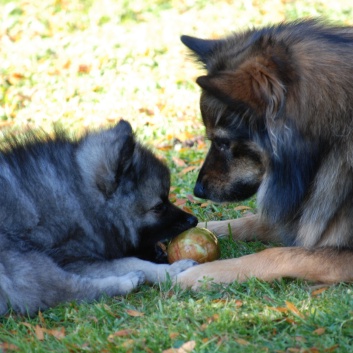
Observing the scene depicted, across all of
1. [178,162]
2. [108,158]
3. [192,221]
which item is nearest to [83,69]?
[178,162]

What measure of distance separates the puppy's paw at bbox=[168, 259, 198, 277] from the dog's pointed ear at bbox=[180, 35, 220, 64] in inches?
55.4

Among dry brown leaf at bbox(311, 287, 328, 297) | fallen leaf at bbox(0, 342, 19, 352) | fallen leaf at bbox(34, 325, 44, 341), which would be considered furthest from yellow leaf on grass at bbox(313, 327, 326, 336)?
fallen leaf at bbox(0, 342, 19, 352)

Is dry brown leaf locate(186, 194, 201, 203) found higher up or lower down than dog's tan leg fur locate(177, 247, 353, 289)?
lower down

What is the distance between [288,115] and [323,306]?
3.71ft

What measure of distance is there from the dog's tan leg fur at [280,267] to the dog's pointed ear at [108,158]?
31.9 inches

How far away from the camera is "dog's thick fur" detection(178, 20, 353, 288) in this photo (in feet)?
14.1

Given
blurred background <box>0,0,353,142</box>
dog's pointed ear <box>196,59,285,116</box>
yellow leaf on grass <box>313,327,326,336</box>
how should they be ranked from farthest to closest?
blurred background <box>0,0,353,142</box> < dog's pointed ear <box>196,59,285,116</box> < yellow leaf on grass <box>313,327,326,336</box>

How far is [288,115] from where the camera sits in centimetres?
429

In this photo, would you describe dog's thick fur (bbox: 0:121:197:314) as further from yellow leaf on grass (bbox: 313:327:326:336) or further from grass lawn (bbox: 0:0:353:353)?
yellow leaf on grass (bbox: 313:327:326:336)

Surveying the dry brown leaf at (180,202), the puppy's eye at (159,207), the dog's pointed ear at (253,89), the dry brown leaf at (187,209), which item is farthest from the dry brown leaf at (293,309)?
the dry brown leaf at (180,202)

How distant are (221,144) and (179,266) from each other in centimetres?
88

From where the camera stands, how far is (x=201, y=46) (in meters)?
5.15

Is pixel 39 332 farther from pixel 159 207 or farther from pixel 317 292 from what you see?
pixel 317 292

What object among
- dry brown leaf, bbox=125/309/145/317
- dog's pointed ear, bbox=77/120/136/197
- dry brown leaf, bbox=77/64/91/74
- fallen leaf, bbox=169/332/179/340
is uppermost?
dog's pointed ear, bbox=77/120/136/197
